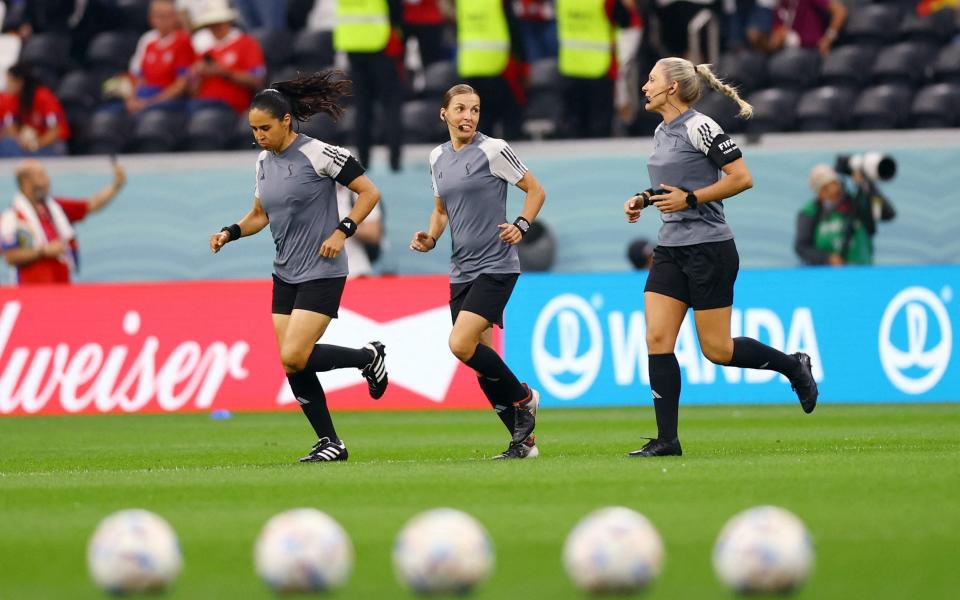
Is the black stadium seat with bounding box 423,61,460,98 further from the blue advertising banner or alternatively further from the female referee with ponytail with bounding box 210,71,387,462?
the female referee with ponytail with bounding box 210,71,387,462

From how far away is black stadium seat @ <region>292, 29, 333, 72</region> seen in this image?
2188 cm

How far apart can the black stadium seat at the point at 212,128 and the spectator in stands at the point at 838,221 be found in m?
7.00

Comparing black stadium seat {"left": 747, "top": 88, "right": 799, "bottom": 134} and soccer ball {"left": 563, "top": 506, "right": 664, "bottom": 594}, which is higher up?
black stadium seat {"left": 747, "top": 88, "right": 799, "bottom": 134}

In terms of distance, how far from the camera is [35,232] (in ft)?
63.0

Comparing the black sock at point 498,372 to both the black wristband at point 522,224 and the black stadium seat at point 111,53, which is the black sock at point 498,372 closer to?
the black wristband at point 522,224

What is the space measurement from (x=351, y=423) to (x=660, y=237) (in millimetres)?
5828

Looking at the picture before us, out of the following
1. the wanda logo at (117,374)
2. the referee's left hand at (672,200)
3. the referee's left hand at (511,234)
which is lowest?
the wanda logo at (117,374)

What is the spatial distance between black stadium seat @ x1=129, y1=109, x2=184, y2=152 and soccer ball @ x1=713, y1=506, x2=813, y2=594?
16.9 meters

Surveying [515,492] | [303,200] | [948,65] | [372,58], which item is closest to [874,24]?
[948,65]

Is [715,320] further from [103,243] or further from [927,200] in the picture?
[103,243]

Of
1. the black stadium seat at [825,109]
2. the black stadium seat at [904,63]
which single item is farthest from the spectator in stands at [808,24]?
the black stadium seat at [825,109]

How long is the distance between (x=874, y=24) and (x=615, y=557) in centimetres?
1639

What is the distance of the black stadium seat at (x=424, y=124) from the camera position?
820 inches

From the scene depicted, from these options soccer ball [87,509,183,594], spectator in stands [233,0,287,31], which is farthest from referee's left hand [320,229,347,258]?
spectator in stands [233,0,287,31]
